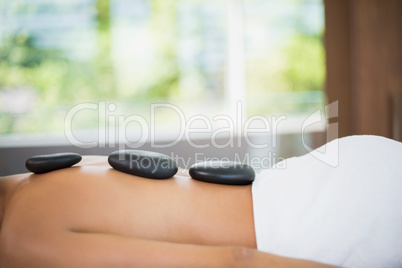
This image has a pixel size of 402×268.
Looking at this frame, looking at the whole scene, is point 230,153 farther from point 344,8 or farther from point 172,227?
point 172,227

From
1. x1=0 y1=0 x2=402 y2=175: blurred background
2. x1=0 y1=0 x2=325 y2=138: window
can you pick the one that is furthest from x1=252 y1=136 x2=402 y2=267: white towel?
x1=0 y1=0 x2=325 y2=138: window

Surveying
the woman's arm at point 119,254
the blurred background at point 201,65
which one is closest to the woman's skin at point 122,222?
the woman's arm at point 119,254

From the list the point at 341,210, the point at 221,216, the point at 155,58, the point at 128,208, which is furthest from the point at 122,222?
the point at 155,58

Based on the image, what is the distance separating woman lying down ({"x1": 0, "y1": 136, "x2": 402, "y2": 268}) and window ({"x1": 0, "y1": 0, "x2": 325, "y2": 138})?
2226 mm

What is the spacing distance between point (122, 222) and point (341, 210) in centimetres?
42

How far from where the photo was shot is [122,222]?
2.32 feet

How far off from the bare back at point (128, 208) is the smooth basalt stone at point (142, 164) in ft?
0.05

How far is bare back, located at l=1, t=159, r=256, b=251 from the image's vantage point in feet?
2.27

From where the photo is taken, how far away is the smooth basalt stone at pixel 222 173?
2.54 ft

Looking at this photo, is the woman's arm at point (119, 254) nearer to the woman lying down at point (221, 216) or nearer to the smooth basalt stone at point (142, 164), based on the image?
the woman lying down at point (221, 216)

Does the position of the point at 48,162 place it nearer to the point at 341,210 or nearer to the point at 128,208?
the point at 128,208

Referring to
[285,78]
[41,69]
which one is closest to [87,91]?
[41,69]

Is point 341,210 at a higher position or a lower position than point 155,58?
lower

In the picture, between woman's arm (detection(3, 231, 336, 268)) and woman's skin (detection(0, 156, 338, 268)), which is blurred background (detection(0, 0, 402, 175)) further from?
woman's arm (detection(3, 231, 336, 268))
